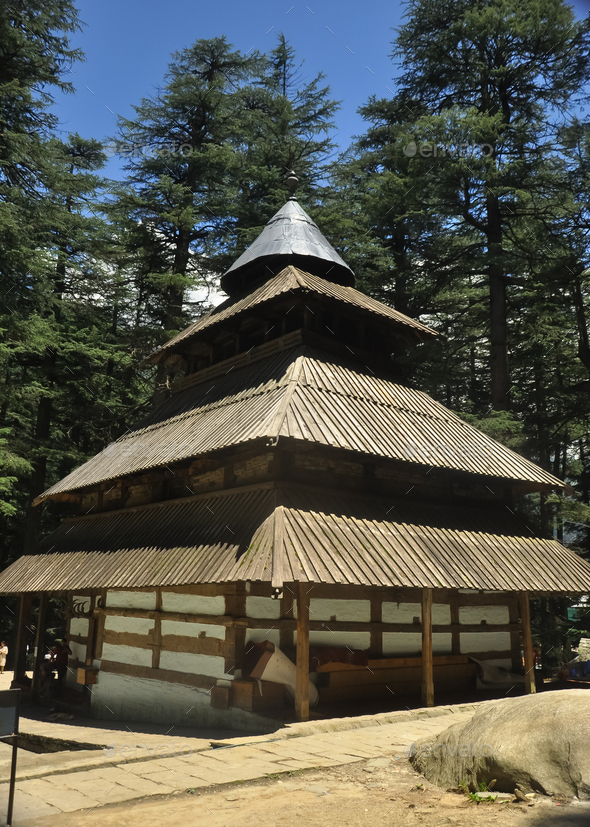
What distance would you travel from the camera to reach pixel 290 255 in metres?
17.0

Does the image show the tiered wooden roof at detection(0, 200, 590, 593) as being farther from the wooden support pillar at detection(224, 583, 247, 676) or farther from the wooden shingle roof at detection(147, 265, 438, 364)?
the wooden support pillar at detection(224, 583, 247, 676)

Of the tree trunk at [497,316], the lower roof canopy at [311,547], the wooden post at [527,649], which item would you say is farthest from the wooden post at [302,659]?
the tree trunk at [497,316]

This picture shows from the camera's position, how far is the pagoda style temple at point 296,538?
10.4 m

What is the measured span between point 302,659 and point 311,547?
5.53 ft

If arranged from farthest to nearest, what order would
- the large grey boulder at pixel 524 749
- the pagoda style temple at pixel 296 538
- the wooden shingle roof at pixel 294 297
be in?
the wooden shingle roof at pixel 294 297
the pagoda style temple at pixel 296 538
the large grey boulder at pixel 524 749

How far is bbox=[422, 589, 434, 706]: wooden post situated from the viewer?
35.7 ft

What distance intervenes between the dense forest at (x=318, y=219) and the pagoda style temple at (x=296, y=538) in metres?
5.04

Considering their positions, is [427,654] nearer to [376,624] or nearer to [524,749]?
[376,624]

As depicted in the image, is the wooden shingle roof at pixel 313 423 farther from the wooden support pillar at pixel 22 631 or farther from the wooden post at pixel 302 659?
the wooden support pillar at pixel 22 631

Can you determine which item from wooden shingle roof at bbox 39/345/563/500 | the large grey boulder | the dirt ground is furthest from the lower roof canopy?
the large grey boulder

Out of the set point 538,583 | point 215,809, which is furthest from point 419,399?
point 215,809

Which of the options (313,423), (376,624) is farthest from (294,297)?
(376,624)

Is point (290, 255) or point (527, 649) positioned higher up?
point (290, 255)

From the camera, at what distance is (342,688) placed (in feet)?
36.8
